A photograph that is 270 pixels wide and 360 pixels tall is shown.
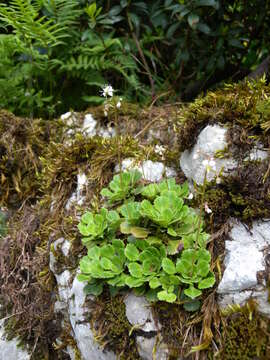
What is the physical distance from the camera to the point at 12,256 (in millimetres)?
3072

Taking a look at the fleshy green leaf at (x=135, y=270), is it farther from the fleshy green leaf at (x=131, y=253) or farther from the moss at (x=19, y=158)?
the moss at (x=19, y=158)

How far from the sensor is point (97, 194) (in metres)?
2.93

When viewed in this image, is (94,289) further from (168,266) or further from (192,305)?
(192,305)

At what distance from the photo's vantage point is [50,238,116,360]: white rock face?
7.55 ft

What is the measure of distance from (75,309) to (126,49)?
2.77m

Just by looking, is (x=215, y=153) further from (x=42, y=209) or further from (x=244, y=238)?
(x=42, y=209)

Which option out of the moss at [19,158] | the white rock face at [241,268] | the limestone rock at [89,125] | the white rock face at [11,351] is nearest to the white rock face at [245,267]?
the white rock face at [241,268]

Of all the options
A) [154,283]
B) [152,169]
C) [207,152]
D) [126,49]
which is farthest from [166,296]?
[126,49]

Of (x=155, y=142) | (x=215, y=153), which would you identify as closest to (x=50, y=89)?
(x=155, y=142)

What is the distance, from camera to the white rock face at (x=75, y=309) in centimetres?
230

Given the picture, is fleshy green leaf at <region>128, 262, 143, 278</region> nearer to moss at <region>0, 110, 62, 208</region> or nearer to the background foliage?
moss at <region>0, 110, 62, 208</region>

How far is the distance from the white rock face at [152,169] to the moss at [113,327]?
1.02m

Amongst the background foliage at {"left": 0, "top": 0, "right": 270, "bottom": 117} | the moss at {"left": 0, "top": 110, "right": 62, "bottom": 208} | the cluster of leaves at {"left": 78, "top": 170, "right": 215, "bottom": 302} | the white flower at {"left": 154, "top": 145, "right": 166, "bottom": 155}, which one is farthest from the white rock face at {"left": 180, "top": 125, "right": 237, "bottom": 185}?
the moss at {"left": 0, "top": 110, "right": 62, "bottom": 208}

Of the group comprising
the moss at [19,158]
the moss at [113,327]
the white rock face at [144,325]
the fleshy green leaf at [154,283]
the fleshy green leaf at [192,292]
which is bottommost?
the moss at [19,158]
